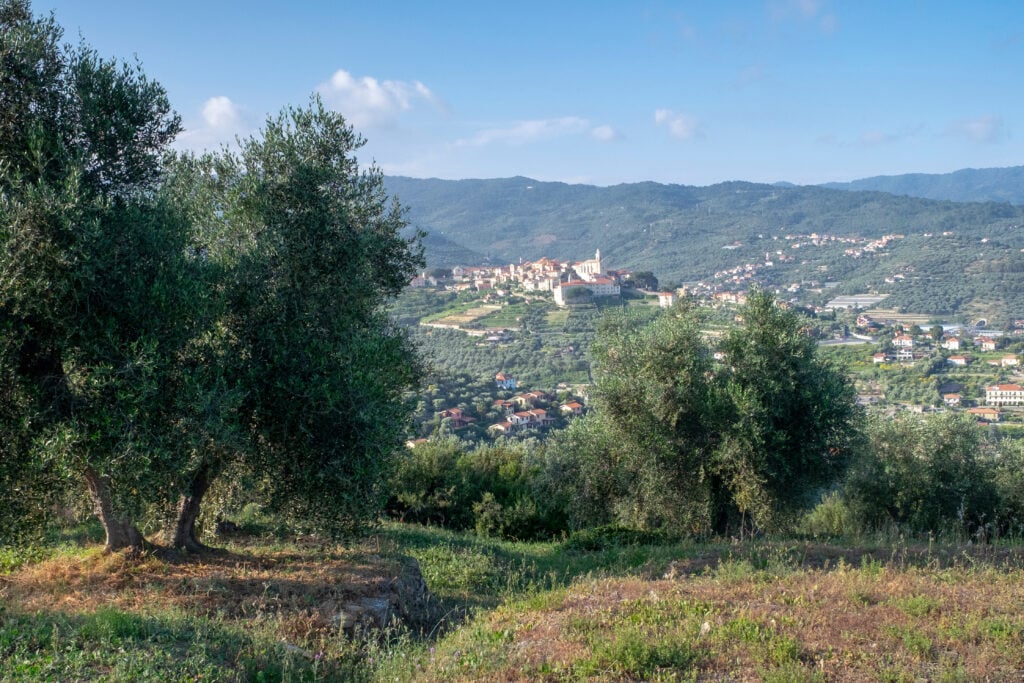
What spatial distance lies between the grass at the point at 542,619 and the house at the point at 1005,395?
5277 centimetres

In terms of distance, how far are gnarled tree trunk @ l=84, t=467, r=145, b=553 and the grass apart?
311mm

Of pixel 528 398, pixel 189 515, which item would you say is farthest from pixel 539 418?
pixel 189 515

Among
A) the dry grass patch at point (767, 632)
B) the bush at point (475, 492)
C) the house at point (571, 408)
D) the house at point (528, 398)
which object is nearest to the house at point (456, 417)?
the house at point (528, 398)

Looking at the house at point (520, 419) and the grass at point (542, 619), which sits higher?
the grass at point (542, 619)

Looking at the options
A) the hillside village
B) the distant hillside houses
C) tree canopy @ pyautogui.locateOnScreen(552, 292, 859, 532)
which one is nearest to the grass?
tree canopy @ pyautogui.locateOnScreen(552, 292, 859, 532)

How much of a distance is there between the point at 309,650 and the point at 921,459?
18.4 metres

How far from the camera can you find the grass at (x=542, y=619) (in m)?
6.38

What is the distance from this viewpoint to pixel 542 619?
816 centimetres

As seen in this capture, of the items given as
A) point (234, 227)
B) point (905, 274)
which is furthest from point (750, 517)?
point (905, 274)

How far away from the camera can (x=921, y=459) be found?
63.8 feet

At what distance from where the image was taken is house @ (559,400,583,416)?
4465 cm

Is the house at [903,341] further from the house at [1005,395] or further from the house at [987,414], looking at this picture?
the house at [987,414]

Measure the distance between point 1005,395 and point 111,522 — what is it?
63.7 metres

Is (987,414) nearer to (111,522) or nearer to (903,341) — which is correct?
(903,341)
